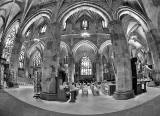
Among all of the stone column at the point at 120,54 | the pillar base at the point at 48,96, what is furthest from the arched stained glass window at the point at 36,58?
the stone column at the point at 120,54

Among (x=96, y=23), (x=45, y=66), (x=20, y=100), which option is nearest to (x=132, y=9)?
(x=45, y=66)

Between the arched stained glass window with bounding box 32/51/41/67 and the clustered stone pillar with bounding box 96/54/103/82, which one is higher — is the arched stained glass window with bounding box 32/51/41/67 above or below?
above

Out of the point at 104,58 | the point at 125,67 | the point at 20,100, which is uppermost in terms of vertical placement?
the point at 104,58

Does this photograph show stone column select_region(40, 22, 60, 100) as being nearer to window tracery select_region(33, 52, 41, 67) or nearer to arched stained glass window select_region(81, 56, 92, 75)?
window tracery select_region(33, 52, 41, 67)

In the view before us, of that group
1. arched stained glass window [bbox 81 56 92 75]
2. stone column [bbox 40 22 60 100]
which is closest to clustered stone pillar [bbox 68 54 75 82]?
arched stained glass window [bbox 81 56 92 75]

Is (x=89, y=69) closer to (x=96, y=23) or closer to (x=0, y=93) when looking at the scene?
(x=96, y=23)

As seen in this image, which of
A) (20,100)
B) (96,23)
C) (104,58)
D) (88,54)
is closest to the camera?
(20,100)

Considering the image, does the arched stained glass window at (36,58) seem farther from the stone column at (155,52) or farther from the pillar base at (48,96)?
the stone column at (155,52)

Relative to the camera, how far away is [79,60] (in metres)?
23.6

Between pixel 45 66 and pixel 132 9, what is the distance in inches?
264

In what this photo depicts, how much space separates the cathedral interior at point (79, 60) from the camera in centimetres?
202

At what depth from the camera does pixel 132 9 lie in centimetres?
790

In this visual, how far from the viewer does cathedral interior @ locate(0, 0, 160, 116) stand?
6.64 feet

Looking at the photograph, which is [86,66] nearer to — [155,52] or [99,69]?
[99,69]
